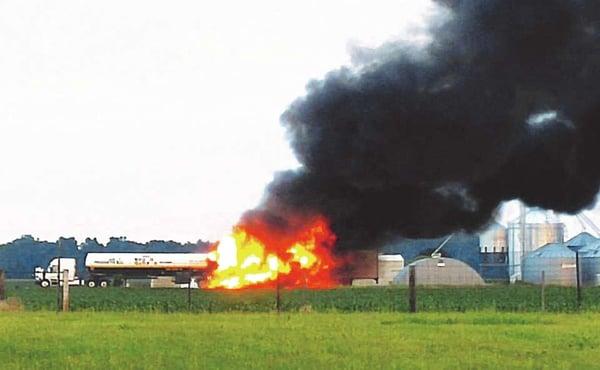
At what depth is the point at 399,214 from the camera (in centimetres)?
3788

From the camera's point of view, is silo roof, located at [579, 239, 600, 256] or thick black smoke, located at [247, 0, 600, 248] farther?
silo roof, located at [579, 239, 600, 256]

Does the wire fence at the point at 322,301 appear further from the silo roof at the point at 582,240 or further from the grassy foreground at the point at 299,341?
the silo roof at the point at 582,240

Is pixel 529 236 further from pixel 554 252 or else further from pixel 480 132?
pixel 480 132

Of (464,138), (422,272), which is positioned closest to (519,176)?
(464,138)

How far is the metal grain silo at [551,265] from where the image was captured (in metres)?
92.6

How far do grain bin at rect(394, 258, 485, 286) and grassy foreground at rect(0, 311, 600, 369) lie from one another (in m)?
59.2

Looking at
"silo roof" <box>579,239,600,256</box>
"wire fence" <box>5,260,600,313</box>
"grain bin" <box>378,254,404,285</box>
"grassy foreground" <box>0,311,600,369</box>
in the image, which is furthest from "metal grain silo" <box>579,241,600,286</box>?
"grassy foreground" <box>0,311,600,369</box>

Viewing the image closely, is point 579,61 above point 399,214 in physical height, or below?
above

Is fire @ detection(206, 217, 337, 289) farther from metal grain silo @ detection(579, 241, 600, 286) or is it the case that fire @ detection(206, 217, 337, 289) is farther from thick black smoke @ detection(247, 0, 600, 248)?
metal grain silo @ detection(579, 241, 600, 286)

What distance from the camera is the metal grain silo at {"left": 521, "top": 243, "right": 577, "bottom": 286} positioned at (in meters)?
92.6

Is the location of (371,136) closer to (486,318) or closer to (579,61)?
(579,61)

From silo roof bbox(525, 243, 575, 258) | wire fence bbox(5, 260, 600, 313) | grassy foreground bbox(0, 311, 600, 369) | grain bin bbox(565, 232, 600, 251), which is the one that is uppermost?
grain bin bbox(565, 232, 600, 251)

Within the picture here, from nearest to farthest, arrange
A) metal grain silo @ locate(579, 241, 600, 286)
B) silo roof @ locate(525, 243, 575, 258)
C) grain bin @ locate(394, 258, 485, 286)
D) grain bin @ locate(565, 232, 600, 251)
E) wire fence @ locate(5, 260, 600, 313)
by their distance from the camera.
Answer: wire fence @ locate(5, 260, 600, 313) → grain bin @ locate(394, 258, 485, 286) → metal grain silo @ locate(579, 241, 600, 286) → silo roof @ locate(525, 243, 575, 258) → grain bin @ locate(565, 232, 600, 251)

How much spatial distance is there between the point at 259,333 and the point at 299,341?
7.83ft
